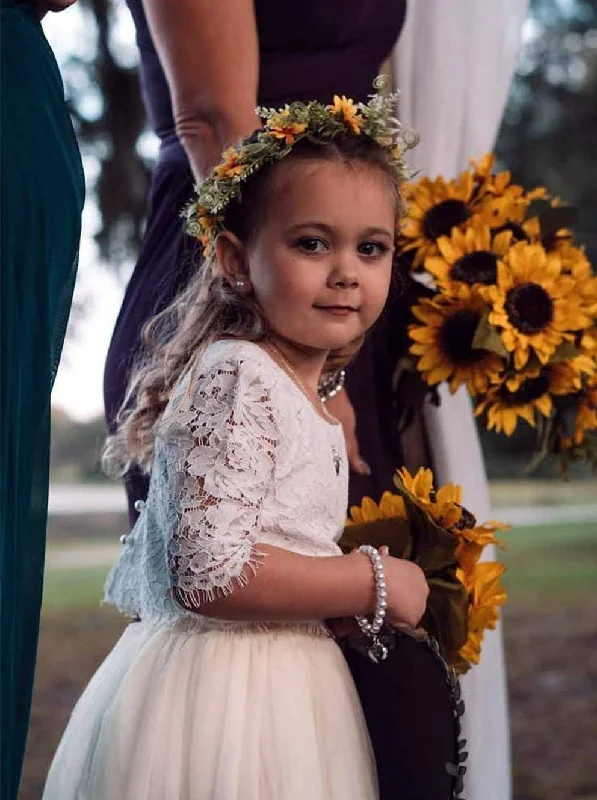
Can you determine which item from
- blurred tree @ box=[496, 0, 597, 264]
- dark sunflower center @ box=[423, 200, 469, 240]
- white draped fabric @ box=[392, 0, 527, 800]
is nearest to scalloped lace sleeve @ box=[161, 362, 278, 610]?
dark sunflower center @ box=[423, 200, 469, 240]

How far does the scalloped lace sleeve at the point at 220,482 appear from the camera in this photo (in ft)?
3.65

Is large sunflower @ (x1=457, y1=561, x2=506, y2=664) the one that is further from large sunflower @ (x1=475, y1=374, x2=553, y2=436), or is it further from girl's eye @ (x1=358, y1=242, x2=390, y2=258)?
girl's eye @ (x1=358, y1=242, x2=390, y2=258)

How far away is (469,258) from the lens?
4.77ft

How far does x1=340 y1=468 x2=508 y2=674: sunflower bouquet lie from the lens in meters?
1.29

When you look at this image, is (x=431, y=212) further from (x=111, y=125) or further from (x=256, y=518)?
(x=111, y=125)

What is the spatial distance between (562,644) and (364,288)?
2.97 meters

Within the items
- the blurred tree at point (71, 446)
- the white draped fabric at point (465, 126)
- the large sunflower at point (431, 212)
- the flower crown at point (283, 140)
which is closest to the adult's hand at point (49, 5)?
the flower crown at point (283, 140)

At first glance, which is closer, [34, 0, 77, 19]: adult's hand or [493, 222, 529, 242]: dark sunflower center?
[34, 0, 77, 19]: adult's hand

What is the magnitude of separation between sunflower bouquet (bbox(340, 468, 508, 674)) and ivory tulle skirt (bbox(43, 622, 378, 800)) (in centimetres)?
13

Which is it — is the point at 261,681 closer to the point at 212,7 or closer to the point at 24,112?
the point at 24,112

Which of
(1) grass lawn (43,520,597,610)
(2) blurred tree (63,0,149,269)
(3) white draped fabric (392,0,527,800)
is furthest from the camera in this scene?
(1) grass lawn (43,520,597,610)

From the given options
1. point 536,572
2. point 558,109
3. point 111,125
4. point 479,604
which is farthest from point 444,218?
point 536,572

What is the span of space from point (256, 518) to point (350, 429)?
39cm

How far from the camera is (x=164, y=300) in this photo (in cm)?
147
